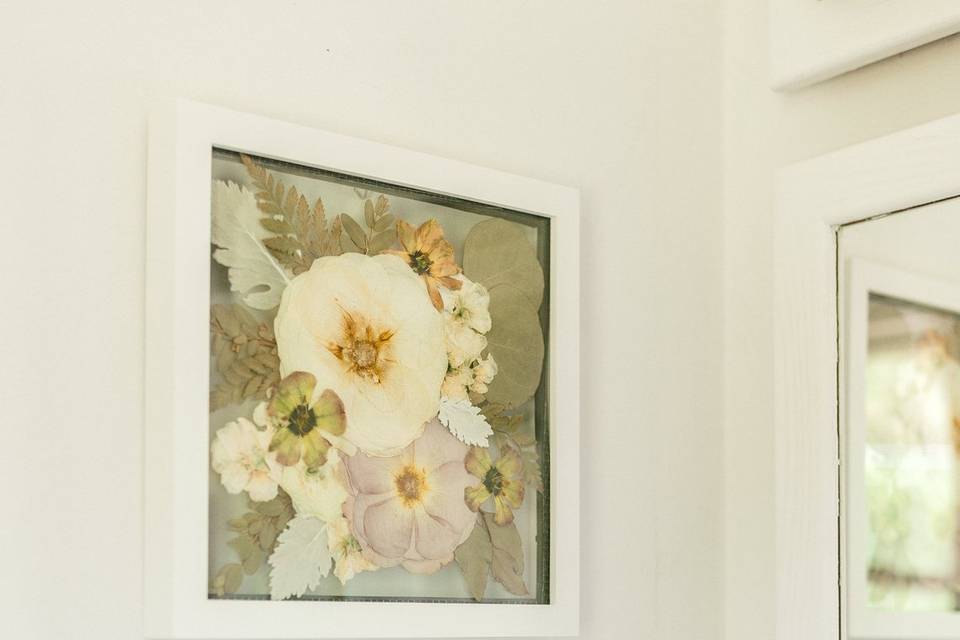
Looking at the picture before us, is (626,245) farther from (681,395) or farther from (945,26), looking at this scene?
Answer: (945,26)

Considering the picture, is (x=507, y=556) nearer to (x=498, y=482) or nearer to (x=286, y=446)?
(x=498, y=482)

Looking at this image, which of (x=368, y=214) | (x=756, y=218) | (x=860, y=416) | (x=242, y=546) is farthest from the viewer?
(x=756, y=218)

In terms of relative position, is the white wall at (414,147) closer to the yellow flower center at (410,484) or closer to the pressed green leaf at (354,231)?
the pressed green leaf at (354,231)

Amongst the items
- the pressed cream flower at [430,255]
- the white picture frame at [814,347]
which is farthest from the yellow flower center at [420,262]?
the white picture frame at [814,347]

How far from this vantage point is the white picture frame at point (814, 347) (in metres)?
1.05

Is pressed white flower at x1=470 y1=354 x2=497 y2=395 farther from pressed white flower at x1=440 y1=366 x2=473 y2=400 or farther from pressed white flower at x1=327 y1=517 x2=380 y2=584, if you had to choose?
pressed white flower at x1=327 y1=517 x2=380 y2=584

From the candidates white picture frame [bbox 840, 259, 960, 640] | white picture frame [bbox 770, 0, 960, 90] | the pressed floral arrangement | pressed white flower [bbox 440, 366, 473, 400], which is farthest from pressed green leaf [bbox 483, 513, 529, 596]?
white picture frame [bbox 770, 0, 960, 90]

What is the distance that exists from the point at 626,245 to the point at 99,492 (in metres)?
0.59

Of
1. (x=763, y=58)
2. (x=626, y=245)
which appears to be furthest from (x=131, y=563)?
(x=763, y=58)

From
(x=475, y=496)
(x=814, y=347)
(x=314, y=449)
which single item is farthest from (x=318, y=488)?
(x=814, y=347)

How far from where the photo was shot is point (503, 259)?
1.00 m

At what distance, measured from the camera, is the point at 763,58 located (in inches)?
48.0

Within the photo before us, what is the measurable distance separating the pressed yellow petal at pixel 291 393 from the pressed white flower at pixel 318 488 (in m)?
0.04

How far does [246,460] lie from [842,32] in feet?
2.30
